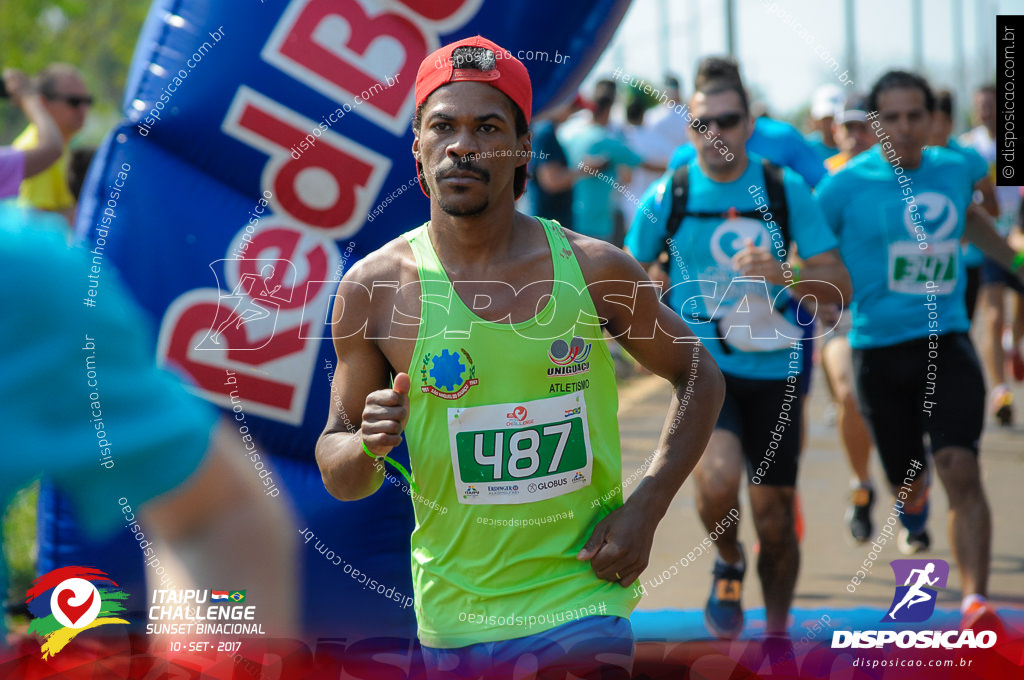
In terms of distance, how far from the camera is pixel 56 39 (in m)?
23.6

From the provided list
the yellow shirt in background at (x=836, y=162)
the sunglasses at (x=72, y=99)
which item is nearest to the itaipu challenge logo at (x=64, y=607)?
the sunglasses at (x=72, y=99)

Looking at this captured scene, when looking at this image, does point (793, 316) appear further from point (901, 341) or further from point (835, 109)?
point (835, 109)

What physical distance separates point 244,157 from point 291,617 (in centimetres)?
211

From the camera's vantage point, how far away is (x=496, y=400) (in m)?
2.32

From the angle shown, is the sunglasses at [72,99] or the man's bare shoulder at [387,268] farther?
the sunglasses at [72,99]

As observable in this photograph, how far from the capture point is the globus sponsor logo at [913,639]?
312 cm

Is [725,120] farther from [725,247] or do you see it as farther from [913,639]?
[913,639]

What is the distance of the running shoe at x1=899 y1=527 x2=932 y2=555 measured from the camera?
5.02 m

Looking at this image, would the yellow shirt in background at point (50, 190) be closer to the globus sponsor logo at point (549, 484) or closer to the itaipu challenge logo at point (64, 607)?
the itaipu challenge logo at point (64, 607)

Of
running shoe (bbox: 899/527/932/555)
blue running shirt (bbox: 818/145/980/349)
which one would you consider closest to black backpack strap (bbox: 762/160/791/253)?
blue running shirt (bbox: 818/145/980/349)

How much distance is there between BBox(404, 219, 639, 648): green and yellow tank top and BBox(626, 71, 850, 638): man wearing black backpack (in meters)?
1.76

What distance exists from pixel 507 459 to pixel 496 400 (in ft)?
0.42

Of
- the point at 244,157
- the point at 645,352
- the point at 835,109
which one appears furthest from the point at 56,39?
the point at 645,352

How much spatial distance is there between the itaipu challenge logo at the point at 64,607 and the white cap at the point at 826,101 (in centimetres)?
567
